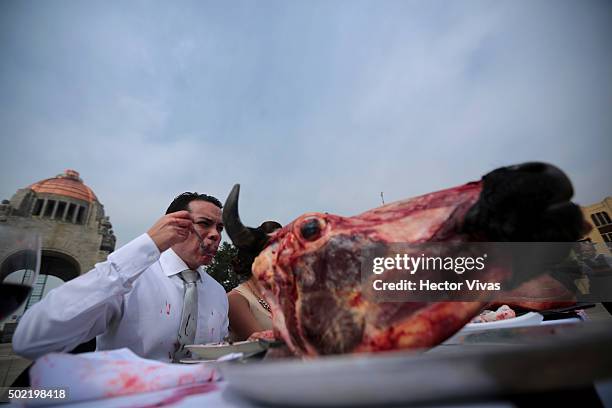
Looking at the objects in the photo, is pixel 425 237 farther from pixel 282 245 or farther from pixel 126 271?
pixel 126 271

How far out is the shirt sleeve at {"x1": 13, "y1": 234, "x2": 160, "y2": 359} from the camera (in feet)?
5.65

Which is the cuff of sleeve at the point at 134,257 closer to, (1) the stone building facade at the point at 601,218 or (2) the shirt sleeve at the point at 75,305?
(2) the shirt sleeve at the point at 75,305

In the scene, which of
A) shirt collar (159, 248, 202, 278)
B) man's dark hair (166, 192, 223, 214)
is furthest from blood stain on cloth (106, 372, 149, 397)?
man's dark hair (166, 192, 223, 214)

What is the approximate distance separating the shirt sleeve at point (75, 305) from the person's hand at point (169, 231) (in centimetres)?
14

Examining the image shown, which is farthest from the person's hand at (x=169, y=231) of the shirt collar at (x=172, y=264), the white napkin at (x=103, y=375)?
the white napkin at (x=103, y=375)

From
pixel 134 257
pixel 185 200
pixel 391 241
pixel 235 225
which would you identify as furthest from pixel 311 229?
pixel 185 200

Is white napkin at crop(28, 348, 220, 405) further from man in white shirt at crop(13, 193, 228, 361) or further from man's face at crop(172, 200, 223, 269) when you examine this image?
man's face at crop(172, 200, 223, 269)

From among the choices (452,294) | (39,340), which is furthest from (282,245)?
(39,340)

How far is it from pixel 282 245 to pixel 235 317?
3.76 m

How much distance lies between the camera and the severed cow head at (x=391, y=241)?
2.51ft

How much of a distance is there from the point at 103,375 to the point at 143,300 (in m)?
1.84

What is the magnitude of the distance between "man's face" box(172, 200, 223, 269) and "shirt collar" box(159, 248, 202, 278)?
6cm

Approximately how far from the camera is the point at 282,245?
126cm

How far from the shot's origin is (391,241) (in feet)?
3.25
